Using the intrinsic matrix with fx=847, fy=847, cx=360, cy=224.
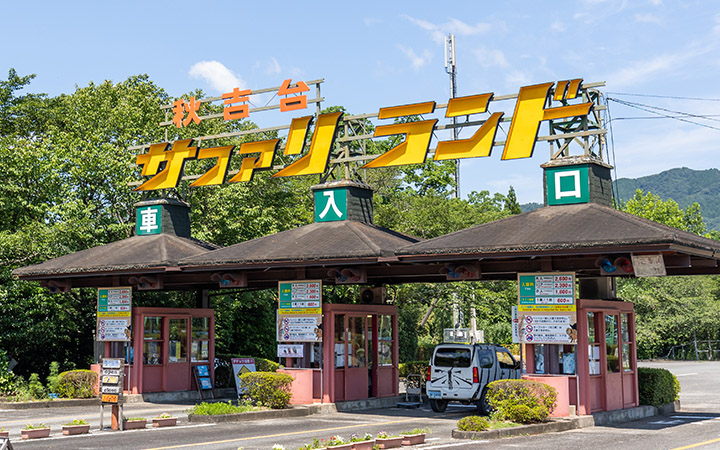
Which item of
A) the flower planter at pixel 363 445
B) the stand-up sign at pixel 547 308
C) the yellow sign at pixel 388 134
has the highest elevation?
the yellow sign at pixel 388 134

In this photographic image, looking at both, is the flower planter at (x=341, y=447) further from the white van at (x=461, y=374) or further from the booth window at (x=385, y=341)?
the booth window at (x=385, y=341)

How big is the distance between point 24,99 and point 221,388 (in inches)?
1145

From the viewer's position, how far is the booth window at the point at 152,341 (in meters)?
25.3

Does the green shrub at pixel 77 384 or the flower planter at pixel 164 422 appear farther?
the green shrub at pixel 77 384

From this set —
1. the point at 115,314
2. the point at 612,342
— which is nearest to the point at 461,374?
the point at 612,342

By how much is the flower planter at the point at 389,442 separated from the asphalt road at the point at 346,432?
0.56m

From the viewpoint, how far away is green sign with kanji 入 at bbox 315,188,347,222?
77.4ft

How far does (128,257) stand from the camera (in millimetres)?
24188

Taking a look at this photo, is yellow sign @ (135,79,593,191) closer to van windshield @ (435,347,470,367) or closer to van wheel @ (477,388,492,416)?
van windshield @ (435,347,470,367)

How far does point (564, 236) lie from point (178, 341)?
13.6 meters

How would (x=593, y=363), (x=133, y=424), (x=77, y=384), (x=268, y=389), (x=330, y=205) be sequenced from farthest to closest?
(x=77, y=384), (x=330, y=205), (x=268, y=389), (x=593, y=363), (x=133, y=424)

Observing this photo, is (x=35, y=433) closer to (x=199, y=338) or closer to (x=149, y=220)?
(x=199, y=338)

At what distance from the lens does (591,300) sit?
1884cm

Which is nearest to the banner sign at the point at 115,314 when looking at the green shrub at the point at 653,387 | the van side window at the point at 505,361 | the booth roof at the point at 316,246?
the booth roof at the point at 316,246
